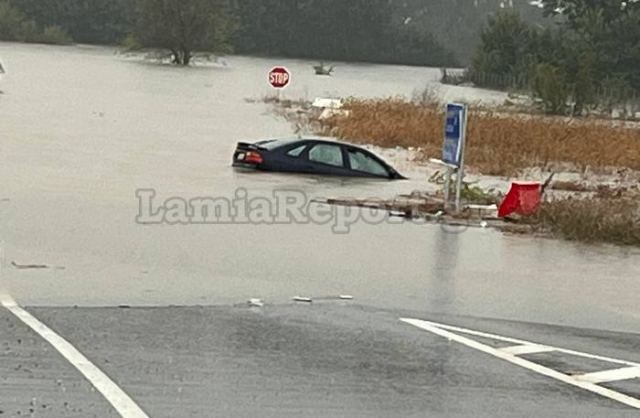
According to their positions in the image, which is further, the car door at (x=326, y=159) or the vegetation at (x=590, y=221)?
the car door at (x=326, y=159)

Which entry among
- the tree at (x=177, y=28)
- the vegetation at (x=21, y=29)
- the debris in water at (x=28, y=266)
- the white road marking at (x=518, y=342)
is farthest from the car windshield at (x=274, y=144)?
the vegetation at (x=21, y=29)

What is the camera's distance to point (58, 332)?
34.4 ft

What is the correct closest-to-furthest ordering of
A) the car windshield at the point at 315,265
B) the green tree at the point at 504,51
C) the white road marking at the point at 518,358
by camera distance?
the car windshield at the point at 315,265 → the white road marking at the point at 518,358 → the green tree at the point at 504,51

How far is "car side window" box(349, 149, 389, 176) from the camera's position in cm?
2967

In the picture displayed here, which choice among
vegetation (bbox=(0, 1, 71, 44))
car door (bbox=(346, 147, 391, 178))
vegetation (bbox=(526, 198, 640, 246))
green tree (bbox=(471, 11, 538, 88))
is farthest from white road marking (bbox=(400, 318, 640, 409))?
vegetation (bbox=(0, 1, 71, 44))

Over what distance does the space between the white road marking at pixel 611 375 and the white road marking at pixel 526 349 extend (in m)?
0.72

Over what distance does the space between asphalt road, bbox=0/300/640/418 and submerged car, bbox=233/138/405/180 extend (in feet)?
56.1

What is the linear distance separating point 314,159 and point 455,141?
6.77 meters

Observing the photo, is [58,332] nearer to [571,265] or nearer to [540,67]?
[571,265]

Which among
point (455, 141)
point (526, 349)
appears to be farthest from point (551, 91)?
point (526, 349)

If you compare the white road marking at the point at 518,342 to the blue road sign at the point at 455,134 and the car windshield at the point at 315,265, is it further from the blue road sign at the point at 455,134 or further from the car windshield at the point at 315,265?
the blue road sign at the point at 455,134

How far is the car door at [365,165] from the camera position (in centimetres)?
2961

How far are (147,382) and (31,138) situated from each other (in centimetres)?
2858

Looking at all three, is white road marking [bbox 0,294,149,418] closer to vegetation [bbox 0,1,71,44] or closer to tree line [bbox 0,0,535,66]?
tree line [bbox 0,0,535,66]
